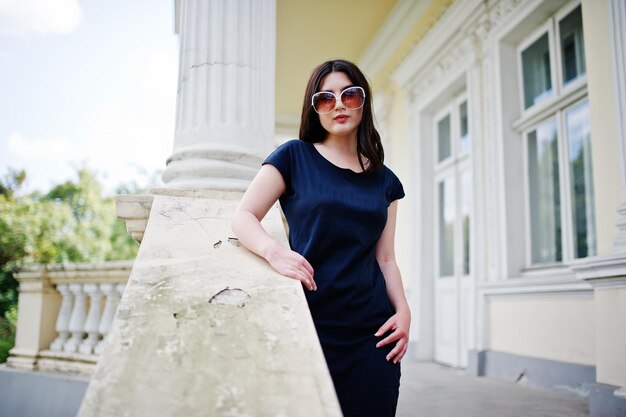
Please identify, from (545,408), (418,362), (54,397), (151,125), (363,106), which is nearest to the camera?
(363,106)

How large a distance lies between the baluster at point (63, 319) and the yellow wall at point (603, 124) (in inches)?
159

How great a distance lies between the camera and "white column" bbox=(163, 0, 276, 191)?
2.54 metres

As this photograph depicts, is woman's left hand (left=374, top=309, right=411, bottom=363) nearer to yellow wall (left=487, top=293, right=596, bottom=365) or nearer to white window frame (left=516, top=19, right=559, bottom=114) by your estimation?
yellow wall (left=487, top=293, right=596, bottom=365)

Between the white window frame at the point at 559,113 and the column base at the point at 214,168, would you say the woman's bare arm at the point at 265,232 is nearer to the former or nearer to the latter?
the column base at the point at 214,168

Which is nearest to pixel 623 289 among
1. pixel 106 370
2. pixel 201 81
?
pixel 201 81

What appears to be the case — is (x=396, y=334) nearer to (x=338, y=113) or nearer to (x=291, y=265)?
(x=291, y=265)

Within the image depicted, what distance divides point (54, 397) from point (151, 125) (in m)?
35.6

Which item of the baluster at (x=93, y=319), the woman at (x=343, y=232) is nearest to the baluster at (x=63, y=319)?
the baluster at (x=93, y=319)

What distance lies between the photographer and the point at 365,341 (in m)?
1.37

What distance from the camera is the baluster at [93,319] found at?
396 centimetres

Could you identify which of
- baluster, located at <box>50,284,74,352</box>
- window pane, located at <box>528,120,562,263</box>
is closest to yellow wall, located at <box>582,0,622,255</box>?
A: window pane, located at <box>528,120,562,263</box>

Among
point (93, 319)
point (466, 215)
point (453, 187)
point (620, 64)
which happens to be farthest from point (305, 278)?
point (453, 187)

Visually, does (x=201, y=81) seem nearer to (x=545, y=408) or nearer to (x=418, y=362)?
(x=545, y=408)

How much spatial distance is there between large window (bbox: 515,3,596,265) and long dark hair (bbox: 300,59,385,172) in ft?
10.2
